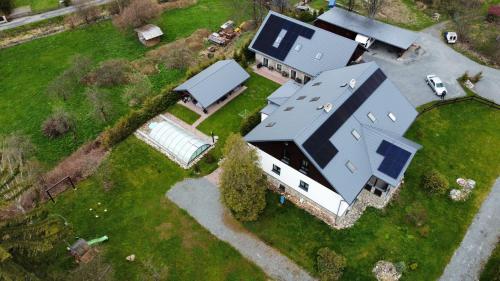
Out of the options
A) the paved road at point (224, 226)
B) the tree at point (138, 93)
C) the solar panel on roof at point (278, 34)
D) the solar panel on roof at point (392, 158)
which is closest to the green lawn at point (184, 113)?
the tree at point (138, 93)

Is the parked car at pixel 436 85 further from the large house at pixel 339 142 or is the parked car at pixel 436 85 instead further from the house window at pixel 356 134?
the house window at pixel 356 134

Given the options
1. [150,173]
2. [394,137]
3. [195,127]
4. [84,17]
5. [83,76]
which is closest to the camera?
[394,137]

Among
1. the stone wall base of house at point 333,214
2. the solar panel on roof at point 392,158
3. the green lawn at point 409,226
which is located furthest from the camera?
the stone wall base of house at point 333,214

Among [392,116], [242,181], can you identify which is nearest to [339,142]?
[392,116]

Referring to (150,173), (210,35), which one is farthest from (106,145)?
(210,35)

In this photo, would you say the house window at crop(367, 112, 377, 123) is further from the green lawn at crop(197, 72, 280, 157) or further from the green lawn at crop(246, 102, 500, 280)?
the green lawn at crop(197, 72, 280, 157)

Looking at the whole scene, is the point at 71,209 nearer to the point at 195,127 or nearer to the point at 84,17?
the point at 195,127
